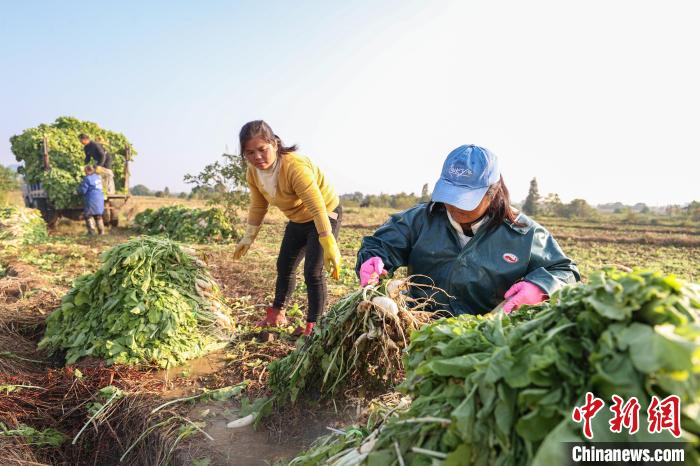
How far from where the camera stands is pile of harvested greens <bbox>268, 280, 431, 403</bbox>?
238cm

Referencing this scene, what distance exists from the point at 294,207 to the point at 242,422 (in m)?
1.85

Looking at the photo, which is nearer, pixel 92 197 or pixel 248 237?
pixel 248 237

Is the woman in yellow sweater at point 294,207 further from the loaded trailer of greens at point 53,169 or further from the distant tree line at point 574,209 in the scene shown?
the distant tree line at point 574,209

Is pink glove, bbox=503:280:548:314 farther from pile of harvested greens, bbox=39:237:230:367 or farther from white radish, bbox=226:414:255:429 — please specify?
pile of harvested greens, bbox=39:237:230:367

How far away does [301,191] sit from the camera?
11.8ft

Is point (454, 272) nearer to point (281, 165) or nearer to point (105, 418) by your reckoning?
point (281, 165)

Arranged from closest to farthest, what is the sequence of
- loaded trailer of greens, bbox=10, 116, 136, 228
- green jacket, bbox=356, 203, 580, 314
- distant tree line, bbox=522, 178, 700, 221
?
green jacket, bbox=356, 203, 580, 314, loaded trailer of greens, bbox=10, 116, 136, 228, distant tree line, bbox=522, 178, 700, 221

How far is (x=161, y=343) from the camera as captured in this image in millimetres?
3582

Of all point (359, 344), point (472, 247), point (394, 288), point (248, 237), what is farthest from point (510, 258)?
point (248, 237)

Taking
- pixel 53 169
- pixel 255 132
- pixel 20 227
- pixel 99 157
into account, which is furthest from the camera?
pixel 99 157

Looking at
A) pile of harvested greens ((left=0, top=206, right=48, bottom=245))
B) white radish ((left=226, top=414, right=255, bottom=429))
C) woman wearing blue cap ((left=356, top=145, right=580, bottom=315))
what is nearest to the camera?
woman wearing blue cap ((left=356, top=145, right=580, bottom=315))

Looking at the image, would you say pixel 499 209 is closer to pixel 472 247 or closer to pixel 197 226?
pixel 472 247

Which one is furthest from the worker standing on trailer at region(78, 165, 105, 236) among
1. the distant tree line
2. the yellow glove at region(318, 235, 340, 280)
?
the distant tree line

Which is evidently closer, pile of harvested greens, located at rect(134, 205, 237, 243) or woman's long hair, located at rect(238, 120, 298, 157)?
woman's long hair, located at rect(238, 120, 298, 157)
